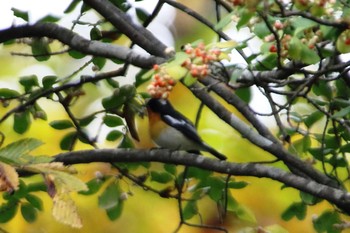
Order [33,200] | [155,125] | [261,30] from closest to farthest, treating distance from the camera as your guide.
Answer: [261,30], [33,200], [155,125]

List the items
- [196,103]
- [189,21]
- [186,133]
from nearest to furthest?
1. [186,133]
2. [196,103]
3. [189,21]

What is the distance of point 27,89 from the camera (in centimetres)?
348

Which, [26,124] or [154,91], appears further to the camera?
[26,124]

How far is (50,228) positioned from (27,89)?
7.88ft

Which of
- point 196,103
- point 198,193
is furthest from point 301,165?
point 196,103

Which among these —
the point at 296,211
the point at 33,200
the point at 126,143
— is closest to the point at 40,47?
the point at 126,143

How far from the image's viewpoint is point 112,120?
136 inches

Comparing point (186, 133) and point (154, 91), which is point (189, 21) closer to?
point (186, 133)

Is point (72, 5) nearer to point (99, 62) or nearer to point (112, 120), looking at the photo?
point (99, 62)

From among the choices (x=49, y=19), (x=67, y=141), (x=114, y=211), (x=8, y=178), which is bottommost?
(x=8, y=178)

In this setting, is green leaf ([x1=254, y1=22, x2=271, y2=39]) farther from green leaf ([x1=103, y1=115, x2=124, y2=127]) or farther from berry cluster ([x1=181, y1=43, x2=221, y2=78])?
green leaf ([x1=103, y1=115, x2=124, y2=127])

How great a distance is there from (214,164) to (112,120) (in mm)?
581

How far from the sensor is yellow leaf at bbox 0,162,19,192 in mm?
1655

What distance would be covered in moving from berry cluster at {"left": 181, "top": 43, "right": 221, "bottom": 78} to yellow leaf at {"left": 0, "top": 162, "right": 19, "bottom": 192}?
0.56 metres
